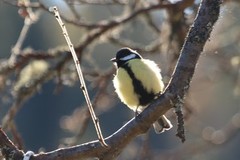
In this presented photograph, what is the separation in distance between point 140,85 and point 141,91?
0.26 ft

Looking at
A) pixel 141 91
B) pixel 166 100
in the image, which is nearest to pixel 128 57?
pixel 141 91

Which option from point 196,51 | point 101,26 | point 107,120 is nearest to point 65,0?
point 101,26

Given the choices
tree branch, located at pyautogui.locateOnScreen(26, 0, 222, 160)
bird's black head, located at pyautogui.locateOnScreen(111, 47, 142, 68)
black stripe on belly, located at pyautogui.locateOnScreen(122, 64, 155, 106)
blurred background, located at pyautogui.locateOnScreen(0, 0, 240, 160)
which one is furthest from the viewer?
blurred background, located at pyautogui.locateOnScreen(0, 0, 240, 160)

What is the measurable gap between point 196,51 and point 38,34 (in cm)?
1869

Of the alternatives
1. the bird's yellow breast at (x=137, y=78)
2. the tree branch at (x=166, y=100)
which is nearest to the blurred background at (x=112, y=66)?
the tree branch at (x=166, y=100)

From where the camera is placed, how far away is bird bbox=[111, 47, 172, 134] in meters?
2.62

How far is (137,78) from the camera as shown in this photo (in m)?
2.72

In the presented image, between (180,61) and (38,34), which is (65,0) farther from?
(38,34)

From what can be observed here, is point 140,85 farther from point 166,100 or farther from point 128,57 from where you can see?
point 166,100

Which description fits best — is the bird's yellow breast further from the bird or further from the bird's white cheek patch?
the bird's white cheek patch

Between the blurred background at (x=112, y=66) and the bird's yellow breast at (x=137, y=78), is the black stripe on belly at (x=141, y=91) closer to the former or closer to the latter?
the bird's yellow breast at (x=137, y=78)

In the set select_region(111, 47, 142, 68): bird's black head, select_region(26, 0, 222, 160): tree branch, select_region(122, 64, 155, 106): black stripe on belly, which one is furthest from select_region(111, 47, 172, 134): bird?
select_region(26, 0, 222, 160): tree branch

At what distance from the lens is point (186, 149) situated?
513cm

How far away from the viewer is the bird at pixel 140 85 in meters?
2.62
